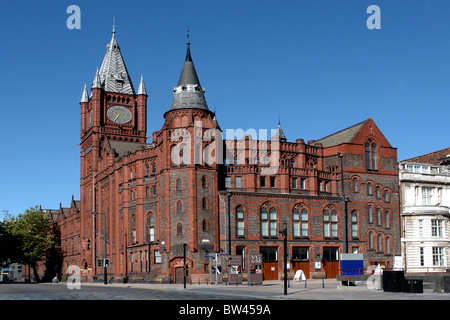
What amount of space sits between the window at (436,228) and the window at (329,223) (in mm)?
11789

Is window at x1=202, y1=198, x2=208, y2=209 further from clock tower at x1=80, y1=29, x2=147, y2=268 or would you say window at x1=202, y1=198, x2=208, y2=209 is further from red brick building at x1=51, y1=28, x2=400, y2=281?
clock tower at x1=80, y1=29, x2=147, y2=268

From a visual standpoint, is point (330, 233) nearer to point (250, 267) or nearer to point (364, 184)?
point (364, 184)

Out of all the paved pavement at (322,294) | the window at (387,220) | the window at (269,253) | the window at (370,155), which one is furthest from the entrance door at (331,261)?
the paved pavement at (322,294)

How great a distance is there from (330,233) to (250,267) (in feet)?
75.1

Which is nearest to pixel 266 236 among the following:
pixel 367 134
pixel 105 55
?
pixel 367 134

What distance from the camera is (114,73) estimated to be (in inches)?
3967

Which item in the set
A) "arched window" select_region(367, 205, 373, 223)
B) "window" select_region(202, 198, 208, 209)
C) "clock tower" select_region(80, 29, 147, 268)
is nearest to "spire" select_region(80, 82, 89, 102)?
"clock tower" select_region(80, 29, 147, 268)

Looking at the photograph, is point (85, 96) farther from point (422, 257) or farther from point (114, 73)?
point (422, 257)

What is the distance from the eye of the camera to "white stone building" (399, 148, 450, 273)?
2899 inches

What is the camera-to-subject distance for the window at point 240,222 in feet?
225

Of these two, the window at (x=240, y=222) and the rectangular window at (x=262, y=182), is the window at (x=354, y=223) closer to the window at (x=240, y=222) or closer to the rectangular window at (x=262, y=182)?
the rectangular window at (x=262, y=182)

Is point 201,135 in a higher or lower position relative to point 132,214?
higher

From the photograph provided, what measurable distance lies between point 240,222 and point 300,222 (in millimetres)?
7882
